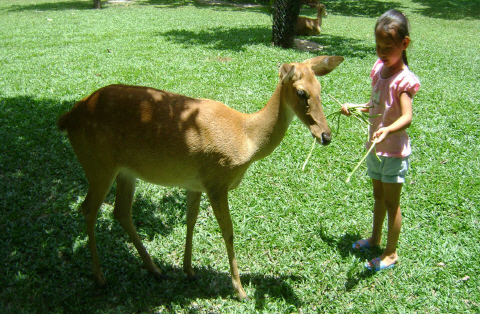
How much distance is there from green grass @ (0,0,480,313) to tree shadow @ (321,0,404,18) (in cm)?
1310

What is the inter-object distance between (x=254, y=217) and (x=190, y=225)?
1.08m

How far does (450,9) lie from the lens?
69.1 ft

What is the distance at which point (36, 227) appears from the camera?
3.86m

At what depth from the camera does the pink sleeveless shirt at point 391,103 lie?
2.96 metres

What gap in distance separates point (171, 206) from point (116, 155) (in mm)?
1593

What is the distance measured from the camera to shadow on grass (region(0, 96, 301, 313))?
3.14m

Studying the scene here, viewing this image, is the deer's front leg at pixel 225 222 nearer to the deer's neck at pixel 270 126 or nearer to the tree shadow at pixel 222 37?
the deer's neck at pixel 270 126

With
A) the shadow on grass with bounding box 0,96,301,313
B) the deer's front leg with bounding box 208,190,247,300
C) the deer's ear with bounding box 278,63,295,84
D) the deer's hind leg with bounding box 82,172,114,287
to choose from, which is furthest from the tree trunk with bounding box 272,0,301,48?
the deer's hind leg with bounding box 82,172,114,287

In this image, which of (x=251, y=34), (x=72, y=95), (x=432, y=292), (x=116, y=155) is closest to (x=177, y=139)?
(x=116, y=155)

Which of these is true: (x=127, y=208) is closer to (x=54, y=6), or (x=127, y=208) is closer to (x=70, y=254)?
(x=70, y=254)

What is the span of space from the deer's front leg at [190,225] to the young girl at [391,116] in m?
1.54

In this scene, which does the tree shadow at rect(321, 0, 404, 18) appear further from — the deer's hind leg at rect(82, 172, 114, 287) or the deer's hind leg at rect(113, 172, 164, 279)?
the deer's hind leg at rect(82, 172, 114, 287)

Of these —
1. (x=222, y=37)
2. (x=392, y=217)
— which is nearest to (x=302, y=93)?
(x=392, y=217)

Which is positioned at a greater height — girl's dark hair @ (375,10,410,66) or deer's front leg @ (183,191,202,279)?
girl's dark hair @ (375,10,410,66)
